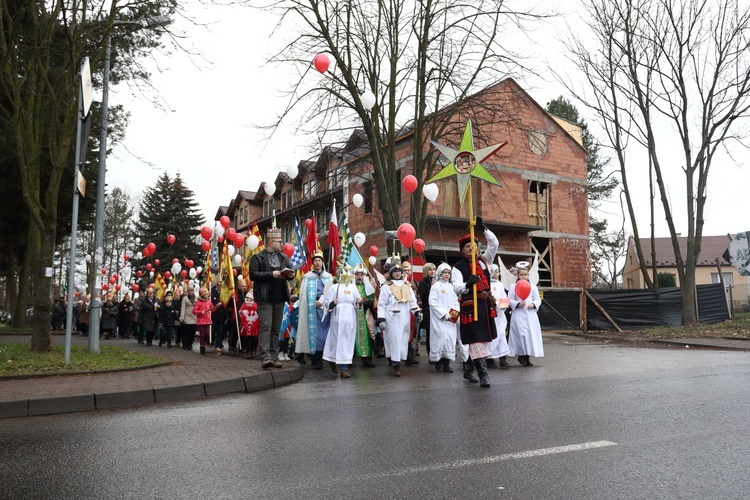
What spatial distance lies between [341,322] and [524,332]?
3711mm

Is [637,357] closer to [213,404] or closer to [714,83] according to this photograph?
[213,404]

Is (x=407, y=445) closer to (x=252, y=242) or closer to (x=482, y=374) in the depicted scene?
(x=482, y=374)

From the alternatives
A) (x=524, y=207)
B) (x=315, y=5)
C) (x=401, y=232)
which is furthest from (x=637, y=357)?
(x=524, y=207)

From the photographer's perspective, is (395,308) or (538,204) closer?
(395,308)

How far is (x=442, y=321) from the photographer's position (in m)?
10.8

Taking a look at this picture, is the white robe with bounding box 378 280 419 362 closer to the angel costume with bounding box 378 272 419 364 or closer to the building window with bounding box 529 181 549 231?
the angel costume with bounding box 378 272 419 364

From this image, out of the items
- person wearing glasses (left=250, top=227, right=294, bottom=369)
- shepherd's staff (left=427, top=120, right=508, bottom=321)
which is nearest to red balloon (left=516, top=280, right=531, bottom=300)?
shepherd's staff (left=427, top=120, right=508, bottom=321)

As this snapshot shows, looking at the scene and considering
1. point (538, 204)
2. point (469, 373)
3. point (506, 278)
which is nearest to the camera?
point (469, 373)

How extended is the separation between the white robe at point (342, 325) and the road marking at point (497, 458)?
5775 millimetres

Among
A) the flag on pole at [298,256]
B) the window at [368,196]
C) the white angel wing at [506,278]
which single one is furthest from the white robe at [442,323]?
the window at [368,196]

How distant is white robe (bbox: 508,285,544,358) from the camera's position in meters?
11.9

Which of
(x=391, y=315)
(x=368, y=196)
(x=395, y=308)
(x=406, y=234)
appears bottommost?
(x=391, y=315)

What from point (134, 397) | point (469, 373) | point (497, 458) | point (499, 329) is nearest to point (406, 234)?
point (499, 329)

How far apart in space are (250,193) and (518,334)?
42.0 metres
